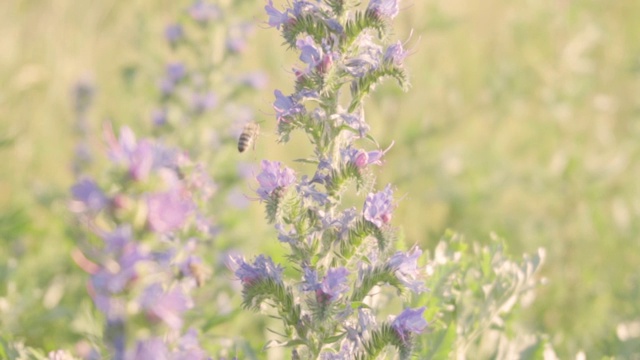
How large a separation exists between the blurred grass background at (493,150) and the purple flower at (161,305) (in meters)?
1.93

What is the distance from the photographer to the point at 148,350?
1.30 m

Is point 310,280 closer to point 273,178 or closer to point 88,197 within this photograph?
point 273,178

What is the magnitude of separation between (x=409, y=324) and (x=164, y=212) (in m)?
0.65

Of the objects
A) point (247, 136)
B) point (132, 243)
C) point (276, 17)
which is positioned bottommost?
point (132, 243)

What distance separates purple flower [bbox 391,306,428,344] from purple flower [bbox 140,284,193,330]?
0.56 meters

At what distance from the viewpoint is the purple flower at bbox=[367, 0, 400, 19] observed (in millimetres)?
1840

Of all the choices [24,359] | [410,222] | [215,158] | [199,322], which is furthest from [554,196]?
[24,359]

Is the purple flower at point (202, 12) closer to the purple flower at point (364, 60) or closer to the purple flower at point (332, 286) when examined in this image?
the purple flower at point (364, 60)

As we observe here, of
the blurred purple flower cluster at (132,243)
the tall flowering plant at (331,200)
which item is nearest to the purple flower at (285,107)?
the tall flowering plant at (331,200)

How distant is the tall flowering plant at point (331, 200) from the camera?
179cm

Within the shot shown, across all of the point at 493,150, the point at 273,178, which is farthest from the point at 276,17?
the point at 493,150

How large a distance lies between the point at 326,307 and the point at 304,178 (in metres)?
0.33

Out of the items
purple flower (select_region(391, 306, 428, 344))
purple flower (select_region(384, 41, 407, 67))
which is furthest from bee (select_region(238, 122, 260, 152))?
purple flower (select_region(391, 306, 428, 344))

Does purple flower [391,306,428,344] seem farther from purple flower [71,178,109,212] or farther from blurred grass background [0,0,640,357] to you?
blurred grass background [0,0,640,357]
